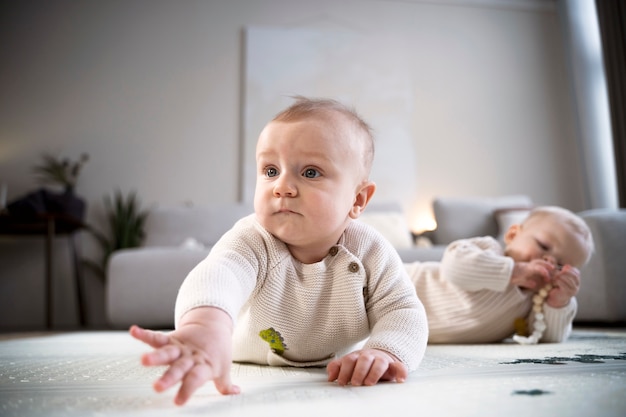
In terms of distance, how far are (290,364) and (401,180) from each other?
3.61 m

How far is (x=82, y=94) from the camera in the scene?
425 centimetres

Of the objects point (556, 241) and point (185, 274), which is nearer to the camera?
point (556, 241)

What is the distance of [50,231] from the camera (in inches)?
131

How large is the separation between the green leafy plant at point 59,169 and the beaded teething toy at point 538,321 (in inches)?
139

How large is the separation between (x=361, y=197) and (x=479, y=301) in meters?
0.74

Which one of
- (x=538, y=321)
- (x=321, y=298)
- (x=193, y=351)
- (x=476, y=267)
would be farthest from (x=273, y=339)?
(x=538, y=321)

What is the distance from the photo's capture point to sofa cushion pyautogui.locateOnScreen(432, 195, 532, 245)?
3.61 meters

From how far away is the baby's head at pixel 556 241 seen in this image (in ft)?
4.86

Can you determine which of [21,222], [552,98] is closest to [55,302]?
[21,222]

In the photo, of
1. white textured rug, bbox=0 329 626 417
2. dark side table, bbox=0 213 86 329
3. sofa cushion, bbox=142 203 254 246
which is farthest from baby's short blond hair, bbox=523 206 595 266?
dark side table, bbox=0 213 86 329

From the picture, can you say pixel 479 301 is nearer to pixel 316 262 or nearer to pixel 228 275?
pixel 316 262

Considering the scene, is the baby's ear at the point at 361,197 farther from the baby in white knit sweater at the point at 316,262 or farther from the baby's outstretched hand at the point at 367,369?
the baby's outstretched hand at the point at 367,369

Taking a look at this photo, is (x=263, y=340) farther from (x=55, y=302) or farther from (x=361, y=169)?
(x=55, y=302)

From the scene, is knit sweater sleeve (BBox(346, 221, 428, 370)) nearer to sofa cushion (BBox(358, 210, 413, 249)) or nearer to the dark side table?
sofa cushion (BBox(358, 210, 413, 249))
